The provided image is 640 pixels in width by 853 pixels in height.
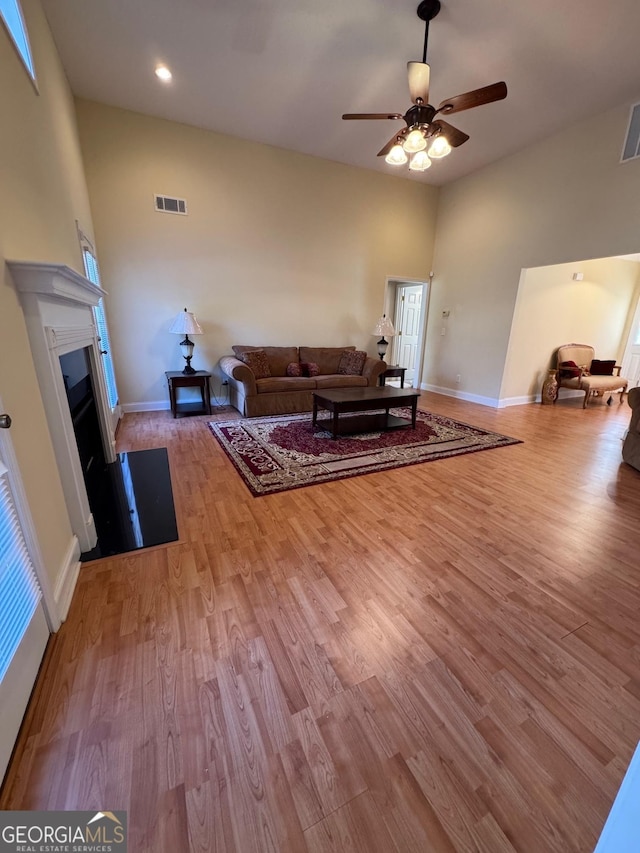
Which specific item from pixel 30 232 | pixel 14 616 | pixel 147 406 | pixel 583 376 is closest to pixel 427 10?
pixel 30 232

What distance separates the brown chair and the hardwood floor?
389 cm

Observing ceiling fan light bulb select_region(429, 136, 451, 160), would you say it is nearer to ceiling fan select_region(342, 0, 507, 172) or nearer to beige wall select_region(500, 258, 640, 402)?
ceiling fan select_region(342, 0, 507, 172)

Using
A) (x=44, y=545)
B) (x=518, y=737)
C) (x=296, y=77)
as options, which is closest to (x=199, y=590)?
(x=44, y=545)

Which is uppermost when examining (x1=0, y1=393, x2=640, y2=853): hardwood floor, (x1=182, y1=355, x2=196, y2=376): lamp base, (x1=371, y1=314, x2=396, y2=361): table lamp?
(x1=371, y1=314, x2=396, y2=361): table lamp

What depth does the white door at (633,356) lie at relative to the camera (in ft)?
19.9

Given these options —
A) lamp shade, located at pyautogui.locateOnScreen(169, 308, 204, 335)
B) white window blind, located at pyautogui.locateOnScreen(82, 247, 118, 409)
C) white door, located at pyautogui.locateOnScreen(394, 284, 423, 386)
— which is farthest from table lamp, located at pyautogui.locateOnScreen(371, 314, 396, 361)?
white window blind, located at pyautogui.locateOnScreen(82, 247, 118, 409)

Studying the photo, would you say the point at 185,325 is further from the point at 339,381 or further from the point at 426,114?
the point at 426,114

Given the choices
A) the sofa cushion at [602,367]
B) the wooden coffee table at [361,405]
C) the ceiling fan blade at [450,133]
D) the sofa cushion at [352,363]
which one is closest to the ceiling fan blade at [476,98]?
the ceiling fan blade at [450,133]

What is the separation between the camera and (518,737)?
1062 mm

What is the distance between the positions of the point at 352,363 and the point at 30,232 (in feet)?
13.6

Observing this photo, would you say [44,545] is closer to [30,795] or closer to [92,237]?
[30,795]

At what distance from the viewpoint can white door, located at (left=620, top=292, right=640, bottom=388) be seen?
605 cm

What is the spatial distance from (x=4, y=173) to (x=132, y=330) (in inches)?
127

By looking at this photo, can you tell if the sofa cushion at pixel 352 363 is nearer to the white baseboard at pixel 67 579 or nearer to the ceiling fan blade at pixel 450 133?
the ceiling fan blade at pixel 450 133
